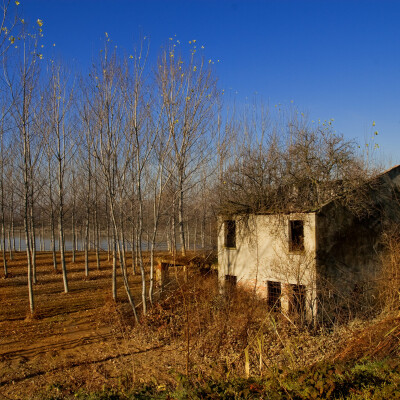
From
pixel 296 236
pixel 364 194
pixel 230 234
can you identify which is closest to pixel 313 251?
pixel 296 236

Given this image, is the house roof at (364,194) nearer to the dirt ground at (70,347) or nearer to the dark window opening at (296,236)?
the dark window opening at (296,236)

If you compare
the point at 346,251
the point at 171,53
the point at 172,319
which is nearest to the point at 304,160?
the point at 346,251

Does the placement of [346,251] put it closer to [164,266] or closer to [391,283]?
[391,283]

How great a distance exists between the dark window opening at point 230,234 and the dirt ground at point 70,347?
17.0 ft

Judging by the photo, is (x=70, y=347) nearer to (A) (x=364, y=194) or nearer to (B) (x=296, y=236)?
(B) (x=296, y=236)

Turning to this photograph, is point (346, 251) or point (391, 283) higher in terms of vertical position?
point (346, 251)

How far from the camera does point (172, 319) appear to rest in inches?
551

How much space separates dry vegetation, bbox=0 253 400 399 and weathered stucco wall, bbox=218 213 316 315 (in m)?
0.96

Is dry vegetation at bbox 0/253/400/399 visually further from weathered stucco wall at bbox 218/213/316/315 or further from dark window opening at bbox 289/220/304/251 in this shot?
dark window opening at bbox 289/220/304/251

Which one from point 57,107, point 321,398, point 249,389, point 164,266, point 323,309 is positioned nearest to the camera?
point 321,398

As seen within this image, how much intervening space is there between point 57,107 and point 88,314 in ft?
30.5

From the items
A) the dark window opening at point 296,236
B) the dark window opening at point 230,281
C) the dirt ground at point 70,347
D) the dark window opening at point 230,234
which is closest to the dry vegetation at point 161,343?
the dirt ground at point 70,347

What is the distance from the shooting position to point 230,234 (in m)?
17.2

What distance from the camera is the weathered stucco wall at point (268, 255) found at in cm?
1345
